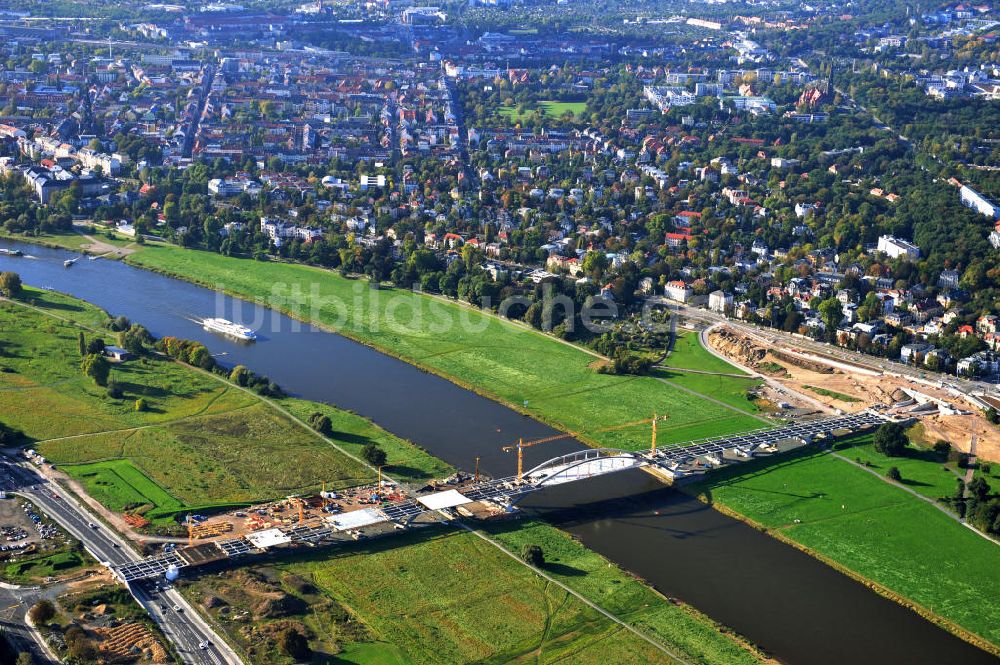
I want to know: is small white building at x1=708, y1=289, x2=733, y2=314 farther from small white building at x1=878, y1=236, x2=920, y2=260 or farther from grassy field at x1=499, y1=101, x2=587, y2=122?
grassy field at x1=499, y1=101, x2=587, y2=122

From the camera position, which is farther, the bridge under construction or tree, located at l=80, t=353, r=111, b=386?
tree, located at l=80, t=353, r=111, b=386

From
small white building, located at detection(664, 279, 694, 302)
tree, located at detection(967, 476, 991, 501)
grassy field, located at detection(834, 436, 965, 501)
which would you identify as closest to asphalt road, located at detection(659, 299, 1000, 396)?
small white building, located at detection(664, 279, 694, 302)

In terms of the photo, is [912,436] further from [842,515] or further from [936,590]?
[936,590]

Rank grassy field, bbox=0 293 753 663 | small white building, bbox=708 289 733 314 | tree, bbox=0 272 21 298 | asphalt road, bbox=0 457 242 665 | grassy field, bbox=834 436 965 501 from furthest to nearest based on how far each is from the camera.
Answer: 1. small white building, bbox=708 289 733 314
2. tree, bbox=0 272 21 298
3. grassy field, bbox=834 436 965 501
4. grassy field, bbox=0 293 753 663
5. asphalt road, bbox=0 457 242 665

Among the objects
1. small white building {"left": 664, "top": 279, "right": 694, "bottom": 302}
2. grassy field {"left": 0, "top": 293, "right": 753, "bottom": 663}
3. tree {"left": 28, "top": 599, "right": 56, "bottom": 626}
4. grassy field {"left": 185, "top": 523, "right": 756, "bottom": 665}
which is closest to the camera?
tree {"left": 28, "top": 599, "right": 56, "bottom": 626}

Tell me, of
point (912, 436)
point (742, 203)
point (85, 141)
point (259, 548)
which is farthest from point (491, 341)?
point (85, 141)

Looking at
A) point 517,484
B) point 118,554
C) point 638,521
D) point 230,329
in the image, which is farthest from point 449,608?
point 230,329
